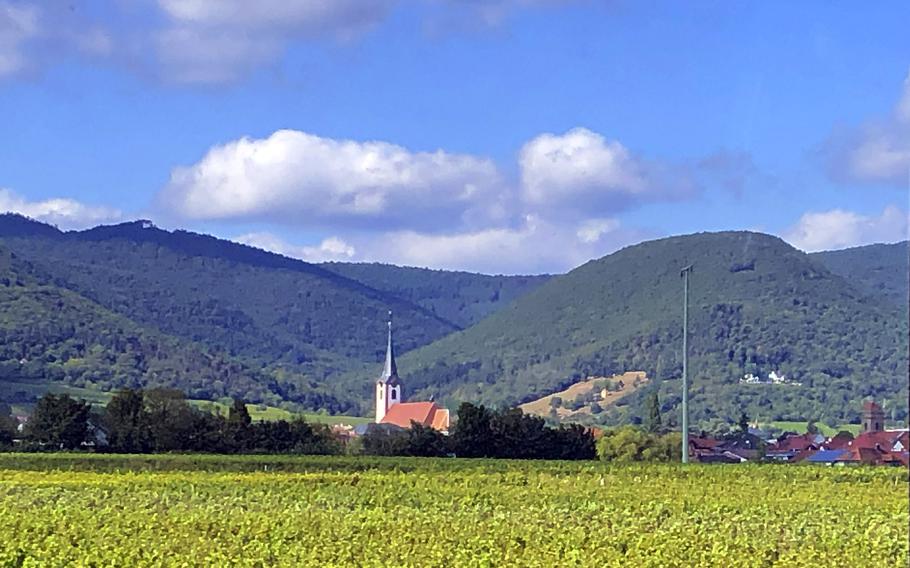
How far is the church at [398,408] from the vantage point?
415 ft

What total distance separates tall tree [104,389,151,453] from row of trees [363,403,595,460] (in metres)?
9.66

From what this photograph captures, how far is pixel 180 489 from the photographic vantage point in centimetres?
3375

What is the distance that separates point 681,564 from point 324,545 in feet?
16.6

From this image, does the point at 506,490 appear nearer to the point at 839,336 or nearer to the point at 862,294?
the point at 862,294

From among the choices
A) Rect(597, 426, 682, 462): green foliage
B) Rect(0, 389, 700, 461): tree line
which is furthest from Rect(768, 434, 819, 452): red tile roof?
Rect(0, 389, 700, 461): tree line

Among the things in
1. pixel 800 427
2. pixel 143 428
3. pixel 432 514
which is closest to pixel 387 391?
pixel 800 427

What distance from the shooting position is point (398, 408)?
136625 millimetres

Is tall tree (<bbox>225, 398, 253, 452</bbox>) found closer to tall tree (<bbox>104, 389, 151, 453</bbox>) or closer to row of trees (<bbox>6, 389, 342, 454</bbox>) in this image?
row of trees (<bbox>6, 389, 342, 454</bbox>)

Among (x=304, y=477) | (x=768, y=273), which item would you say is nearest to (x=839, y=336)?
(x=768, y=273)

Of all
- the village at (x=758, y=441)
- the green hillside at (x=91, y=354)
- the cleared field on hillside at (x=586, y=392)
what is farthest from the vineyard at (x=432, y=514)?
the cleared field on hillside at (x=586, y=392)

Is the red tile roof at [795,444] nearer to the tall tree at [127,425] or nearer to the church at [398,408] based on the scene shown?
the church at [398,408]

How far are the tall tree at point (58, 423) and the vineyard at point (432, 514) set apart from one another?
8577 millimetres

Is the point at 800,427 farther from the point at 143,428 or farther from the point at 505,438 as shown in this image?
the point at 143,428

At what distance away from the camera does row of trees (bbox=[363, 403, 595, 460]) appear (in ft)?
195
